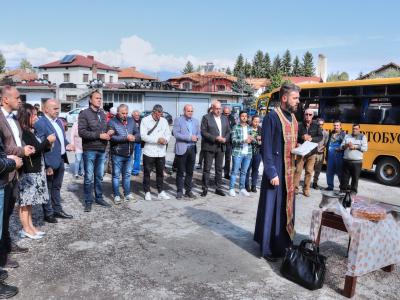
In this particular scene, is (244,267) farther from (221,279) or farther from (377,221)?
(377,221)

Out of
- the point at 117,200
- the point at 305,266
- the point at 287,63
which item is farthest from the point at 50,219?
the point at 287,63

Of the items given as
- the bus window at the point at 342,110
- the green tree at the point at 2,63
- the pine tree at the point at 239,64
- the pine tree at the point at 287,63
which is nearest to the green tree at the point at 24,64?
the green tree at the point at 2,63

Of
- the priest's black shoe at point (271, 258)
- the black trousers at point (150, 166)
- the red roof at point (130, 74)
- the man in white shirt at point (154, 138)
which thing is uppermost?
the red roof at point (130, 74)

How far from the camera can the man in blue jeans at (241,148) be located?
838 cm

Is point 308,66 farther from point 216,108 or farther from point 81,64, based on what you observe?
point 216,108

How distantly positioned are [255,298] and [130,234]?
8.18ft

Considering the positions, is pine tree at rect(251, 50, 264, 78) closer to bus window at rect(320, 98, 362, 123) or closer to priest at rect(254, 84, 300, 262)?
bus window at rect(320, 98, 362, 123)

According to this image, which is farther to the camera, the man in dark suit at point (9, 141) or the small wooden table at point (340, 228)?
the man in dark suit at point (9, 141)

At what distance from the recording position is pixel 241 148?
8391 millimetres

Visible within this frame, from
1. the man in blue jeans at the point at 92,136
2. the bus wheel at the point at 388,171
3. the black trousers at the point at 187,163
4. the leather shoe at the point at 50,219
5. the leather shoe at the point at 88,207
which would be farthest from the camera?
the bus wheel at the point at 388,171

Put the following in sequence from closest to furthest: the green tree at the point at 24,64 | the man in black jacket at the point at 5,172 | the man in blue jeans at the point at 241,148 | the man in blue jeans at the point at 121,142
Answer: the man in black jacket at the point at 5,172 < the man in blue jeans at the point at 121,142 < the man in blue jeans at the point at 241,148 < the green tree at the point at 24,64

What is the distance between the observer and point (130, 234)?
5824 millimetres

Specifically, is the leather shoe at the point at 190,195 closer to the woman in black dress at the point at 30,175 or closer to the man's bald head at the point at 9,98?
the woman in black dress at the point at 30,175

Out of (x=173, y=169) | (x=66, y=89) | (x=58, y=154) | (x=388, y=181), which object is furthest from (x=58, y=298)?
(x=66, y=89)
